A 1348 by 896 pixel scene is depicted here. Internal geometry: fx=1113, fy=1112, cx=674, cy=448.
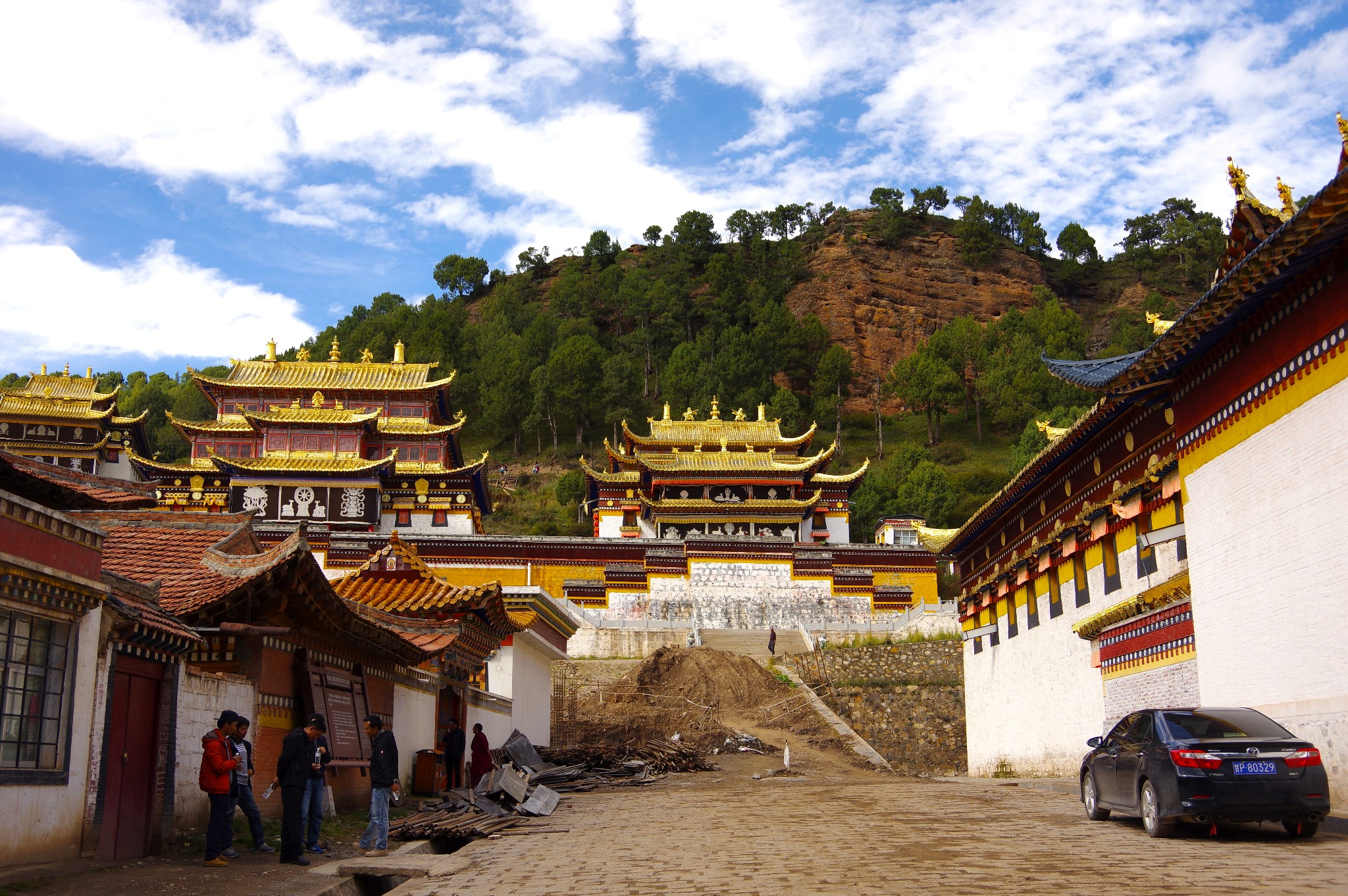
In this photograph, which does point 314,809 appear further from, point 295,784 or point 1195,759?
point 1195,759

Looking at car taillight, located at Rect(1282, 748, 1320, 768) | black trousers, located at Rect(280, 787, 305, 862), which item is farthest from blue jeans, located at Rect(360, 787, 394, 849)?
car taillight, located at Rect(1282, 748, 1320, 768)

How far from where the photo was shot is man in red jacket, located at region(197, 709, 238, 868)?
10.7 m

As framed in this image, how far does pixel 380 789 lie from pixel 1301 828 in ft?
31.3

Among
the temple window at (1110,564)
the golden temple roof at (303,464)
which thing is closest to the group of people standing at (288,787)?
the temple window at (1110,564)

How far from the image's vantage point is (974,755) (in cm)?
2956

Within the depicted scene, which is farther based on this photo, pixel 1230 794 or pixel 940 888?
pixel 1230 794

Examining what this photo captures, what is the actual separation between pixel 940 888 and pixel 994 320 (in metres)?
112

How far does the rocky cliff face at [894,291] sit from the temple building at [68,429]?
220ft

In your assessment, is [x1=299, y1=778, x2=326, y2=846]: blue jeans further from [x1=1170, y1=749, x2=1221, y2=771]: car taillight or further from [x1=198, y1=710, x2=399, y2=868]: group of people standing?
[x1=1170, y1=749, x2=1221, y2=771]: car taillight

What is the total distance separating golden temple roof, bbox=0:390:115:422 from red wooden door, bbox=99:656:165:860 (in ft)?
218

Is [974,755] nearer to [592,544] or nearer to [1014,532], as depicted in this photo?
[1014,532]

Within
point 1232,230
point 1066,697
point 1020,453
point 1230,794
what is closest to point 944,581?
point 1020,453

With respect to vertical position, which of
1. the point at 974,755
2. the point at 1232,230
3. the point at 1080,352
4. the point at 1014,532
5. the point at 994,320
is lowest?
the point at 974,755

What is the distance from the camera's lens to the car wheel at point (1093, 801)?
13344 millimetres
